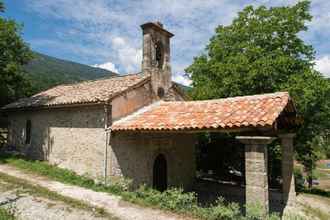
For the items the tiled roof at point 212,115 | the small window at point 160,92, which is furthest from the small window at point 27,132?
the small window at point 160,92

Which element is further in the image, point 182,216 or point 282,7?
point 282,7

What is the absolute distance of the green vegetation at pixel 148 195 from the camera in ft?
21.6

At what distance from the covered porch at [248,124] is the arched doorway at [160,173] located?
2.37 meters

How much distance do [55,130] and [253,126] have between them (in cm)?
893

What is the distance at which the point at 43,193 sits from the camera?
26.2ft

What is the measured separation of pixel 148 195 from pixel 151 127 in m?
2.16

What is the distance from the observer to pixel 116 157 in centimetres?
1003

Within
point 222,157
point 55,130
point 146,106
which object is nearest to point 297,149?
point 222,157

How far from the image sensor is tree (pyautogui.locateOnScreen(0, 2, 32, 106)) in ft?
52.4

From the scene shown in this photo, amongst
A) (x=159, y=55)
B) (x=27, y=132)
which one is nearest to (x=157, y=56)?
(x=159, y=55)

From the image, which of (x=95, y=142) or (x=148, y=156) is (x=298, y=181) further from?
(x=95, y=142)

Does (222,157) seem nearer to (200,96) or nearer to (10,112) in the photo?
(200,96)

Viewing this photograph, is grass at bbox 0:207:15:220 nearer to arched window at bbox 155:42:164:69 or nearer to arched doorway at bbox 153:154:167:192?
arched doorway at bbox 153:154:167:192

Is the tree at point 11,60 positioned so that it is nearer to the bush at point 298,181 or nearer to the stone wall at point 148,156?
the stone wall at point 148,156
